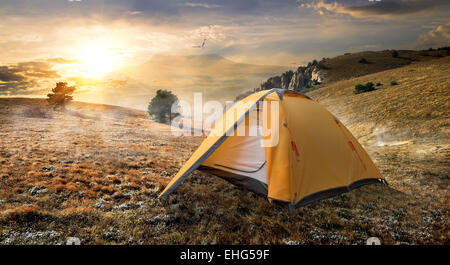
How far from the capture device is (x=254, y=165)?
7.52m

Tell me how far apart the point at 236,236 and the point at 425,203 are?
256 inches

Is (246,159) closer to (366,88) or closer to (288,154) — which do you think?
(288,154)

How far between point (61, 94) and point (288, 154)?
57.2 m

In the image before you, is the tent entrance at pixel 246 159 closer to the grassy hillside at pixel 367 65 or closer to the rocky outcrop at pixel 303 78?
the rocky outcrop at pixel 303 78

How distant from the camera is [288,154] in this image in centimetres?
611

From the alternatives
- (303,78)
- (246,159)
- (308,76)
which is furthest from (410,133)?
(303,78)

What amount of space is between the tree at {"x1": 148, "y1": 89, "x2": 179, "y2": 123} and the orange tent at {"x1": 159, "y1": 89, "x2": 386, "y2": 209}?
44329 mm

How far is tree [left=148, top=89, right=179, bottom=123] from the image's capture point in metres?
49.8

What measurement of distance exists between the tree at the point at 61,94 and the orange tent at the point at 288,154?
53835mm

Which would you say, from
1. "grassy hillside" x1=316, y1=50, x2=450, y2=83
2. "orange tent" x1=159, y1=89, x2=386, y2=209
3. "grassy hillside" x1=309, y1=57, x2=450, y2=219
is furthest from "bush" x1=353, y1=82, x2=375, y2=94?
"orange tent" x1=159, y1=89, x2=386, y2=209

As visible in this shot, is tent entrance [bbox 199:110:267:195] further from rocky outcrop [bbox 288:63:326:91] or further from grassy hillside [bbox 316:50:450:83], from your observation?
rocky outcrop [bbox 288:63:326:91]

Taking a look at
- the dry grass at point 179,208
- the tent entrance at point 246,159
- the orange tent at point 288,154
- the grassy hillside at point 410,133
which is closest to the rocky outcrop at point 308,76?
the grassy hillside at point 410,133

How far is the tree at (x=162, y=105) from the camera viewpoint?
163 ft
